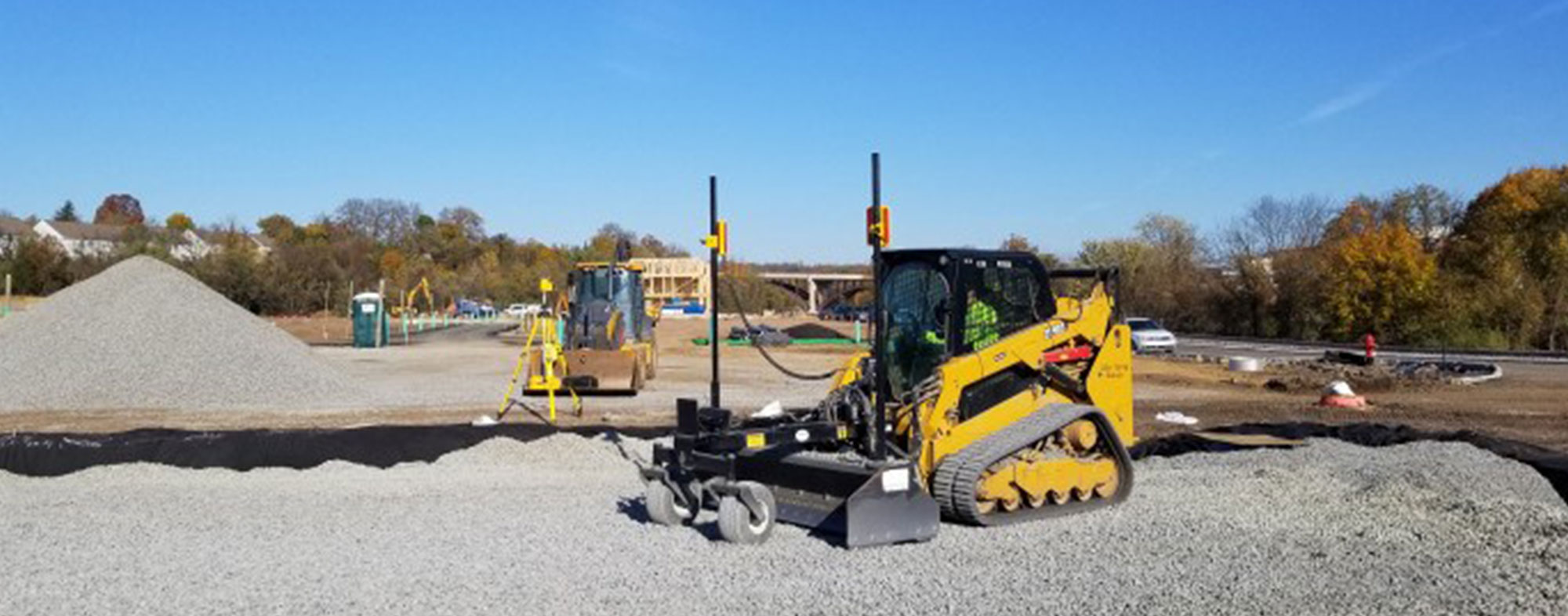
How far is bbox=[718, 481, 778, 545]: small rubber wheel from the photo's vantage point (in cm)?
876

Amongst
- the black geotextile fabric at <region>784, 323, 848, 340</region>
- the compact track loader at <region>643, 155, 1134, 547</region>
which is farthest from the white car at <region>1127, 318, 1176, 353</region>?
the compact track loader at <region>643, 155, 1134, 547</region>

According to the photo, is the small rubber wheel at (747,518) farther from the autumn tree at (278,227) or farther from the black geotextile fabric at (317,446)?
the autumn tree at (278,227)

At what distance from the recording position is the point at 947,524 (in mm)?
9422

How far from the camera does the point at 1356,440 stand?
13.4 metres

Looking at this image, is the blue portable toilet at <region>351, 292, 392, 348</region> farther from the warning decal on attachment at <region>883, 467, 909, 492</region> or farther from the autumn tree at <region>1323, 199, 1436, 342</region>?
the autumn tree at <region>1323, 199, 1436, 342</region>

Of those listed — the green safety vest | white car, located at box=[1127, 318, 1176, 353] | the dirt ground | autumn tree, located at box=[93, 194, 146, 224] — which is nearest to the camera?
the green safety vest

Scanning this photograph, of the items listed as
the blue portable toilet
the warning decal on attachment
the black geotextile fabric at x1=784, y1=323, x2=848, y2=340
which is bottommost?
the warning decal on attachment

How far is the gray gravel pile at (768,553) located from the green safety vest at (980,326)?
4.76 ft

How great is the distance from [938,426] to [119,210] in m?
160

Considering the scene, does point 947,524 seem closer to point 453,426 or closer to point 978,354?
point 978,354

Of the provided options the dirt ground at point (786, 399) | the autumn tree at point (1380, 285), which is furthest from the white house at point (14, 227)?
the autumn tree at point (1380, 285)

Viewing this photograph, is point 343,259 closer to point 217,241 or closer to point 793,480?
point 217,241

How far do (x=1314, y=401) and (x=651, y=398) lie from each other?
37.6ft

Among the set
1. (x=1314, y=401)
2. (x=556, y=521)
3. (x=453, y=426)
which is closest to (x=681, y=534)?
(x=556, y=521)
